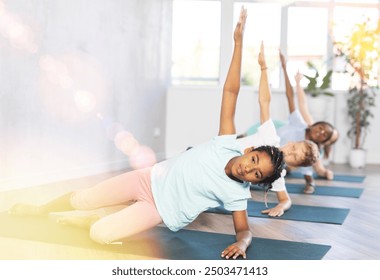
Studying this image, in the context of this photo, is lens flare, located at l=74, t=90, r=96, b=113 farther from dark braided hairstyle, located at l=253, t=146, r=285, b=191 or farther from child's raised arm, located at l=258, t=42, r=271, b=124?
dark braided hairstyle, located at l=253, t=146, r=285, b=191

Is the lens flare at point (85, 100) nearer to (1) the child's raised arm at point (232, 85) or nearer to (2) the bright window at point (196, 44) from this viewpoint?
(1) the child's raised arm at point (232, 85)

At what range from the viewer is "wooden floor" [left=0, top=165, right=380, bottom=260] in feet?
6.99

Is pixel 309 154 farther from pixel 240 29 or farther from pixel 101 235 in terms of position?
pixel 101 235

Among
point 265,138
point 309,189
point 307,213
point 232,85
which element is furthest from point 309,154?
point 309,189

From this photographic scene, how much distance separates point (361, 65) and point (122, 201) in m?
4.85

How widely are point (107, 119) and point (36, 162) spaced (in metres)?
1.15

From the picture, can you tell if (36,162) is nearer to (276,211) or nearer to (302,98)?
(276,211)

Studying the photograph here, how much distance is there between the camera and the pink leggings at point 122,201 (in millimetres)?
2273

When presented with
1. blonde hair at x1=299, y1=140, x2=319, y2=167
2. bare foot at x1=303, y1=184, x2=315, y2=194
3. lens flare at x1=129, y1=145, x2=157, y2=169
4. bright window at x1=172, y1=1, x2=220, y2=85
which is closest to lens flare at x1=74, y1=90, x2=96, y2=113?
lens flare at x1=129, y1=145, x2=157, y2=169

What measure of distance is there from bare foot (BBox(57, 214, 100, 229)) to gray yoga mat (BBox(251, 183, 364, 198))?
2.02 meters

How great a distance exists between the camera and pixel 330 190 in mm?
4324

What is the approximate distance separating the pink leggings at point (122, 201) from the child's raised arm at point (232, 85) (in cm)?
42
